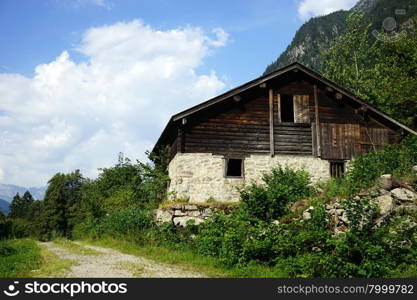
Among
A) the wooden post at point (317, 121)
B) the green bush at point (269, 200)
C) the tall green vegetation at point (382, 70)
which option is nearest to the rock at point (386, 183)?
the green bush at point (269, 200)

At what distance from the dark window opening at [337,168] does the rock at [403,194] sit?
7768 millimetres

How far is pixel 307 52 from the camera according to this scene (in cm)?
15100

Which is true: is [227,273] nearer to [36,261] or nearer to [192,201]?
[36,261]

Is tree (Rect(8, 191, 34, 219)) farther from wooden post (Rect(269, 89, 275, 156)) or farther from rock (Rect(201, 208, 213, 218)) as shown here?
rock (Rect(201, 208, 213, 218))

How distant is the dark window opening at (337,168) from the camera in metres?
19.3

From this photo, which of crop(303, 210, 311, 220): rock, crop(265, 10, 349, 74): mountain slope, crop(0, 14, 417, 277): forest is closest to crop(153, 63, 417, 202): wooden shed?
crop(0, 14, 417, 277): forest

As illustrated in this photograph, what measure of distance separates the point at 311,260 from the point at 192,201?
9.43 meters

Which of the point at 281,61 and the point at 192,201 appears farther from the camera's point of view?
the point at 281,61

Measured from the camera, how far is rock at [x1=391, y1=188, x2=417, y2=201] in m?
11.2

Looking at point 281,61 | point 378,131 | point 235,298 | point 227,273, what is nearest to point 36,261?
point 227,273

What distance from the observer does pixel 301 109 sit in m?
19.6

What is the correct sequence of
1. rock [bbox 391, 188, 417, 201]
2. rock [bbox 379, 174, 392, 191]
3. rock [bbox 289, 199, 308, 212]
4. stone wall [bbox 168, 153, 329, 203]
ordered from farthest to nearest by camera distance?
1. stone wall [bbox 168, 153, 329, 203]
2. rock [bbox 289, 199, 308, 212]
3. rock [bbox 379, 174, 392, 191]
4. rock [bbox 391, 188, 417, 201]

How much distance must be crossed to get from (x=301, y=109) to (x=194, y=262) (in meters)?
11.6

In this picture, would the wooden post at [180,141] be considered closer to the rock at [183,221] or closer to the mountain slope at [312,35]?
the rock at [183,221]
